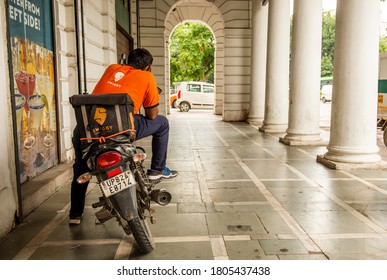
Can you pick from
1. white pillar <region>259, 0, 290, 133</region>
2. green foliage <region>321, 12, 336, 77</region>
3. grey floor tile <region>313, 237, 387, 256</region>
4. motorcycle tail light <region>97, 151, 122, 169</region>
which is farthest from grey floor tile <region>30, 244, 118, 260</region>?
green foliage <region>321, 12, 336, 77</region>

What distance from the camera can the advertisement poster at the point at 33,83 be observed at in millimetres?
4684

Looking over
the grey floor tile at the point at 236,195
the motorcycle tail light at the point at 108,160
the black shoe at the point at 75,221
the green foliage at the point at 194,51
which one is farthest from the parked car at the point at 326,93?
the motorcycle tail light at the point at 108,160

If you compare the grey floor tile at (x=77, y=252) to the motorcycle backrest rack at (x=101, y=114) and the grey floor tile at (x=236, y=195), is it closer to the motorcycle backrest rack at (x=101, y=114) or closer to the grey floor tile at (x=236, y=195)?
the motorcycle backrest rack at (x=101, y=114)

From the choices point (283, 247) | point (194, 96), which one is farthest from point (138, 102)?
point (194, 96)

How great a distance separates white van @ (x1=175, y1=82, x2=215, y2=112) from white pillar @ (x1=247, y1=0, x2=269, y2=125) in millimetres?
9492

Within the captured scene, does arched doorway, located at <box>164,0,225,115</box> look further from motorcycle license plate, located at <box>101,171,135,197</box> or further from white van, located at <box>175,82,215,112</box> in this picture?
motorcycle license plate, located at <box>101,171,135,197</box>

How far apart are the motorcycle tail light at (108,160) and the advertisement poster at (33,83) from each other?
174 centimetres

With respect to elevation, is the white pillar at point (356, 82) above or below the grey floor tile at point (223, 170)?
above

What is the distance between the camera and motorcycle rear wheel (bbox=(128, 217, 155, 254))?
10.6 ft

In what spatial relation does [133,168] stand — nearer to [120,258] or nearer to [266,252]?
[120,258]

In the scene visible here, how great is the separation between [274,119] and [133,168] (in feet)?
32.7

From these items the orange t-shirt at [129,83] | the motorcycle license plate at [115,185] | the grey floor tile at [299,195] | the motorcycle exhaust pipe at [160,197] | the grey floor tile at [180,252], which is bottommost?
the grey floor tile at [180,252]

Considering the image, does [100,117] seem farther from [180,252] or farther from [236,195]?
[236,195]
